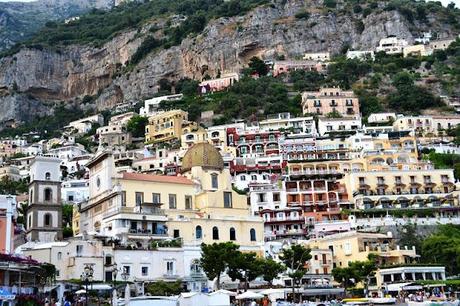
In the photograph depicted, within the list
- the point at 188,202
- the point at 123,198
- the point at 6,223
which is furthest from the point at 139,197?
the point at 6,223

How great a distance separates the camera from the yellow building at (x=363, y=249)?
73500 millimetres

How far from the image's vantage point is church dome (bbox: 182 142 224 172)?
7469cm

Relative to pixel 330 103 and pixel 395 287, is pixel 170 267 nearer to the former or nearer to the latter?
pixel 395 287

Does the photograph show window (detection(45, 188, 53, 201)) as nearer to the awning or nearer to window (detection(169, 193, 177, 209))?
window (detection(169, 193, 177, 209))

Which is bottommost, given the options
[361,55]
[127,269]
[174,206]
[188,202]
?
[127,269]

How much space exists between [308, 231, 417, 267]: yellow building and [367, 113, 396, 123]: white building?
5440 centimetres

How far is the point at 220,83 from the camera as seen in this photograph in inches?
6107

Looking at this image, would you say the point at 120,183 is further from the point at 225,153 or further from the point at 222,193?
the point at 225,153

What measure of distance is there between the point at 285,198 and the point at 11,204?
48.4 m

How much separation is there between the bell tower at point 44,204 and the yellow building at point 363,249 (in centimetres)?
2861

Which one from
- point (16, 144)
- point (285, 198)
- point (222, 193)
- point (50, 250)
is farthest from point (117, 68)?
point (50, 250)

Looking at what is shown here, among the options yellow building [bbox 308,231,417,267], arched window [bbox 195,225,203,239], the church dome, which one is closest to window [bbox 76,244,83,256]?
arched window [bbox 195,225,203,239]

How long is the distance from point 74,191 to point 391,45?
9307cm

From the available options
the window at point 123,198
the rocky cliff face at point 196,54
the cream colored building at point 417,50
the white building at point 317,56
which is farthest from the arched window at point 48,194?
the cream colored building at point 417,50
